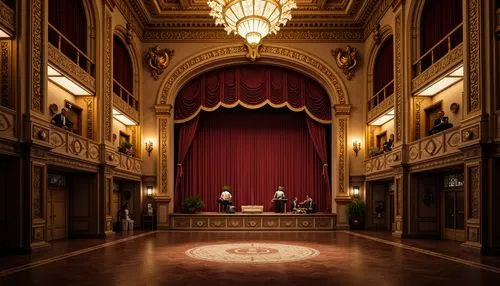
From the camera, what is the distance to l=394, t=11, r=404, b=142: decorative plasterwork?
1515 cm

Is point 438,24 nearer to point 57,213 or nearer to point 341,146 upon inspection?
point 341,146

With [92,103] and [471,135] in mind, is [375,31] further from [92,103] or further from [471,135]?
[92,103]

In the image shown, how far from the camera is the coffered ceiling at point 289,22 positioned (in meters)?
18.2

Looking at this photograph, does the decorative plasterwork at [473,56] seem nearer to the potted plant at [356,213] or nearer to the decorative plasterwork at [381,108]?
the decorative plasterwork at [381,108]

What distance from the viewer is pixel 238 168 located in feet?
71.5

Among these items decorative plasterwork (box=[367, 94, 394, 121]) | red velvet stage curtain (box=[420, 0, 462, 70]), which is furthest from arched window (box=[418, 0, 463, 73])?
decorative plasterwork (box=[367, 94, 394, 121])

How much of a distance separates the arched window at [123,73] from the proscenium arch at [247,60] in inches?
45.2

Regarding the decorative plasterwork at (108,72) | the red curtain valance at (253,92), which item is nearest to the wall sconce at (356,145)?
the red curtain valance at (253,92)

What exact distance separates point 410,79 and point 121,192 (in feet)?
36.5

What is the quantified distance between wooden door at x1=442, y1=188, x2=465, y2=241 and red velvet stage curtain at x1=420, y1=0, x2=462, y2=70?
149 inches

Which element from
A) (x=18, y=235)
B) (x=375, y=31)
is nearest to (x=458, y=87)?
(x=375, y=31)

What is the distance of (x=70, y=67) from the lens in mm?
12836

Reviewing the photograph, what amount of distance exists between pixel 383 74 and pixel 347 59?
6.12ft

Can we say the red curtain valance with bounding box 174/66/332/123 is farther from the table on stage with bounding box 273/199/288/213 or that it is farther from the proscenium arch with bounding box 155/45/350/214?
the table on stage with bounding box 273/199/288/213
